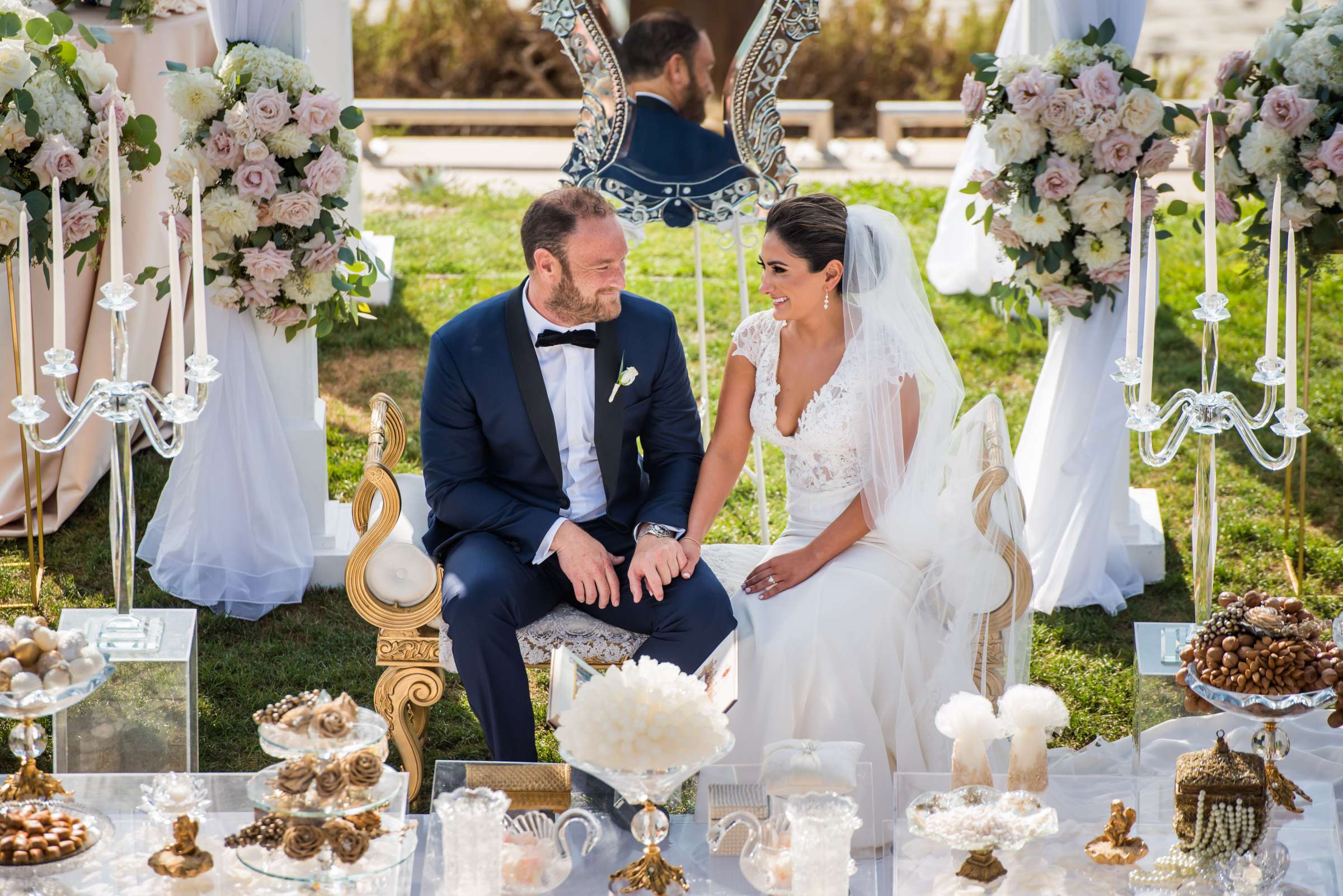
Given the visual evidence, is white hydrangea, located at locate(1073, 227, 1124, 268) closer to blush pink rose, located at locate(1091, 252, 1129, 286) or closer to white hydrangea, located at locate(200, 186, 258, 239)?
blush pink rose, located at locate(1091, 252, 1129, 286)

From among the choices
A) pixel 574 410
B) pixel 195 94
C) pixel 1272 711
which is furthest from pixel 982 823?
pixel 195 94

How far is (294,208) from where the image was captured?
Answer: 15.7ft

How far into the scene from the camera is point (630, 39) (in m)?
4.80

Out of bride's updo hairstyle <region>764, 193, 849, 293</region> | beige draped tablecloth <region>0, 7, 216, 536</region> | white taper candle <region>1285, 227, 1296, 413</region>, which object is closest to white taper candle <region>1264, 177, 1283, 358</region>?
white taper candle <region>1285, 227, 1296, 413</region>

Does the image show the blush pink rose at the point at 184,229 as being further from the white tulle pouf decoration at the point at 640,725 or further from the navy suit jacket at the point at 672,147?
the white tulle pouf decoration at the point at 640,725

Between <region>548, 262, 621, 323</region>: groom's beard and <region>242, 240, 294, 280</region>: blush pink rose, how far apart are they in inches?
44.6

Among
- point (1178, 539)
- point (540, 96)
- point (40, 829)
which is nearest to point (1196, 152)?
point (1178, 539)

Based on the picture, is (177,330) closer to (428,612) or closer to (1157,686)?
(428,612)

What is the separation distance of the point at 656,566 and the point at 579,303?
0.73 meters

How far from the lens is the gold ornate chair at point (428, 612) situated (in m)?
3.95

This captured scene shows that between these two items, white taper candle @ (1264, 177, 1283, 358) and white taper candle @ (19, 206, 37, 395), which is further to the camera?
white taper candle @ (19, 206, 37, 395)

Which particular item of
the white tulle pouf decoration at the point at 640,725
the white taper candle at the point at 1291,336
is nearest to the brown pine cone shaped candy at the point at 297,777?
the white tulle pouf decoration at the point at 640,725

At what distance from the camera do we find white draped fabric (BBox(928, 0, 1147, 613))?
199 inches

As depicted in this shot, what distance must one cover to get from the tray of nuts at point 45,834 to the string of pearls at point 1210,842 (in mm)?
2037
